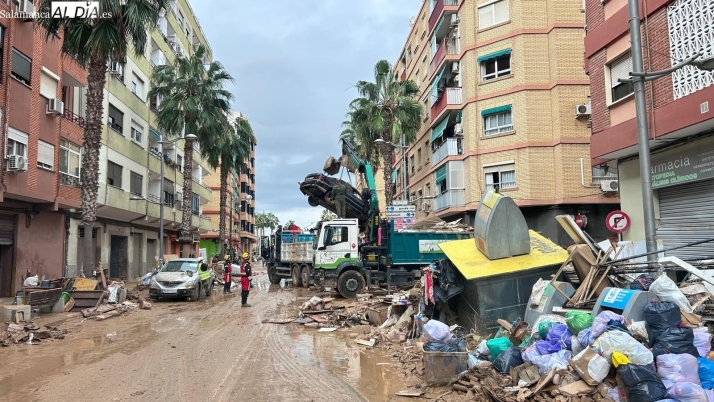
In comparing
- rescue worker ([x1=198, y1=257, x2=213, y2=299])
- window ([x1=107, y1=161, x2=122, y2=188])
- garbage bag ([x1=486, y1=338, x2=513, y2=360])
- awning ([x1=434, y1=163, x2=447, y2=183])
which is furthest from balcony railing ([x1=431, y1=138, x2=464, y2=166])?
garbage bag ([x1=486, y1=338, x2=513, y2=360])

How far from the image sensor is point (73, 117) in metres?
21.3

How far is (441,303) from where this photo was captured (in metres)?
9.15

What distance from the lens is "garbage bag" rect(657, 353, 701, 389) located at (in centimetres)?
458

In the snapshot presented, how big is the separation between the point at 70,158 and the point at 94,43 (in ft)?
23.4

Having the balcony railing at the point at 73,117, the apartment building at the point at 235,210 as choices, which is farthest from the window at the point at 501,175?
the apartment building at the point at 235,210

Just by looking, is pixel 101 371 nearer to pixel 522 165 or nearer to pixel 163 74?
pixel 522 165

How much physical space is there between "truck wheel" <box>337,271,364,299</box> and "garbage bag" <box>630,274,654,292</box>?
11.3 m

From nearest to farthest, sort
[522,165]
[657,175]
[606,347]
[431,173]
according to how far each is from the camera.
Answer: [606,347]
[657,175]
[522,165]
[431,173]

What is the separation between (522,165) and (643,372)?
20909 millimetres

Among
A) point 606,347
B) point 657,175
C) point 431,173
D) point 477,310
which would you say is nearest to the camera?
point 606,347

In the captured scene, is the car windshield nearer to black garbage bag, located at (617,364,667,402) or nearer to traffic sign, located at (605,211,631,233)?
traffic sign, located at (605,211,631,233)

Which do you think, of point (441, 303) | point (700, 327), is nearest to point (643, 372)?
point (700, 327)

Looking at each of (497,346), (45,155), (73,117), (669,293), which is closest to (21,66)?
(45,155)

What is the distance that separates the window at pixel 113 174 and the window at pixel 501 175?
1963 centimetres
